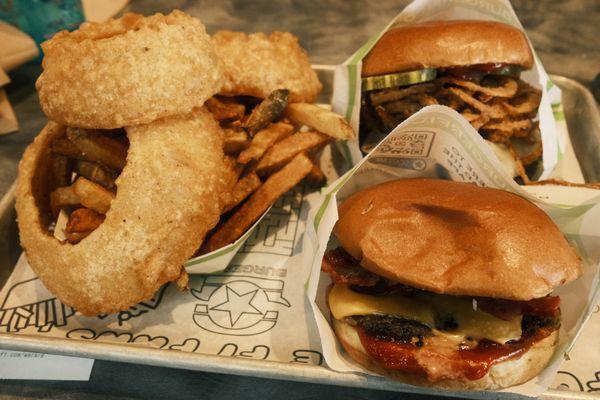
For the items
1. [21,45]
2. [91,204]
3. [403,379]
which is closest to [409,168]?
[403,379]

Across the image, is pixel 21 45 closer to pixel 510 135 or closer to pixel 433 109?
pixel 433 109

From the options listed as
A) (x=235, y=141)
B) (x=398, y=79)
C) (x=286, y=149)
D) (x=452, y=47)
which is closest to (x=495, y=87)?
(x=452, y=47)

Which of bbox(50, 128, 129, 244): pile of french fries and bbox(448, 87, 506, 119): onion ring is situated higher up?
bbox(448, 87, 506, 119): onion ring

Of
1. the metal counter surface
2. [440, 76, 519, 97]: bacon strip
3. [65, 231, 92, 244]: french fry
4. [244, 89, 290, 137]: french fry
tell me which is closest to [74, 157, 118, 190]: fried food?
[65, 231, 92, 244]: french fry

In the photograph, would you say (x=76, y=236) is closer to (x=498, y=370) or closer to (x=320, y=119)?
(x=320, y=119)

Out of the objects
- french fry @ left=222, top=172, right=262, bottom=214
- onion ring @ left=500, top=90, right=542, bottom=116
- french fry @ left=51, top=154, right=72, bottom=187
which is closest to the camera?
french fry @ left=222, top=172, right=262, bottom=214

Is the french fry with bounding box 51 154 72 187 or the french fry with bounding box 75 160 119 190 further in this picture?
the french fry with bounding box 51 154 72 187

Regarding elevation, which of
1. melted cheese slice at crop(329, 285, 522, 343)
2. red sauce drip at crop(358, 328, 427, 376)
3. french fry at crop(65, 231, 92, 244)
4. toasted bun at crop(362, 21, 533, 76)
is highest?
toasted bun at crop(362, 21, 533, 76)

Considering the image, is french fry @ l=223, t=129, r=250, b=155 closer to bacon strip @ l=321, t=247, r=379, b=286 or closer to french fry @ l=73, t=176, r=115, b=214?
french fry @ l=73, t=176, r=115, b=214
